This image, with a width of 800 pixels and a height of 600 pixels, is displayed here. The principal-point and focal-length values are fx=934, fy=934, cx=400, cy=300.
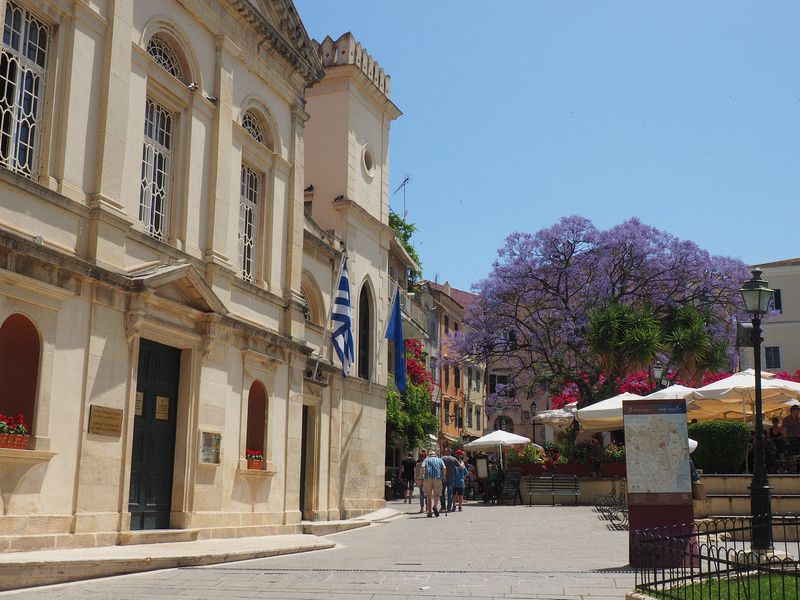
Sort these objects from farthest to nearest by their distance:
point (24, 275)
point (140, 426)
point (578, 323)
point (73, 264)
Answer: point (578, 323), point (140, 426), point (73, 264), point (24, 275)

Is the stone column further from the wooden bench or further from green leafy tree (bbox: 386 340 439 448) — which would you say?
green leafy tree (bbox: 386 340 439 448)

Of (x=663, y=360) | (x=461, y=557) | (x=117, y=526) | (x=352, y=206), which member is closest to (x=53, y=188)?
(x=117, y=526)

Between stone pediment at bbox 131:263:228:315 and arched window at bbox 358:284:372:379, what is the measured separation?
1028 centimetres

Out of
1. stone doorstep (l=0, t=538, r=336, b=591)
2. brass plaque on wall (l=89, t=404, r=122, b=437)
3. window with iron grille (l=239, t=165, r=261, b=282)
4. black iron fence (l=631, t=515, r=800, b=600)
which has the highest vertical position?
window with iron grille (l=239, t=165, r=261, b=282)

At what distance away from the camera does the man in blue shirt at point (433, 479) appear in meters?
25.2

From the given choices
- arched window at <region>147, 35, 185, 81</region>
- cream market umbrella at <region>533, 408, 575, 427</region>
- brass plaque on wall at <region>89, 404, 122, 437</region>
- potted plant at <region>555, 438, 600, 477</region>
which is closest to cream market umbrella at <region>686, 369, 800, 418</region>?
potted plant at <region>555, 438, 600, 477</region>

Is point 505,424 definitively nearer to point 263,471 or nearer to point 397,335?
point 397,335

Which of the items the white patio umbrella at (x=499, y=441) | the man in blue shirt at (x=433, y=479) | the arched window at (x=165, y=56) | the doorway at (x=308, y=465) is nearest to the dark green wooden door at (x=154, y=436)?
the arched window at (x=165, y=56)

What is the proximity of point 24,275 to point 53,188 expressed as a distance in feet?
5.28

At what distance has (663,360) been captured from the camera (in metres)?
36.1

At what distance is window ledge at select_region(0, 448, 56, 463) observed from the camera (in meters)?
11.4

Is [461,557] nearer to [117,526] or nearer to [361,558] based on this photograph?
[361,558]

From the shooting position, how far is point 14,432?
11656 mm

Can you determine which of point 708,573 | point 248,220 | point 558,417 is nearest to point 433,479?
point 558,417
